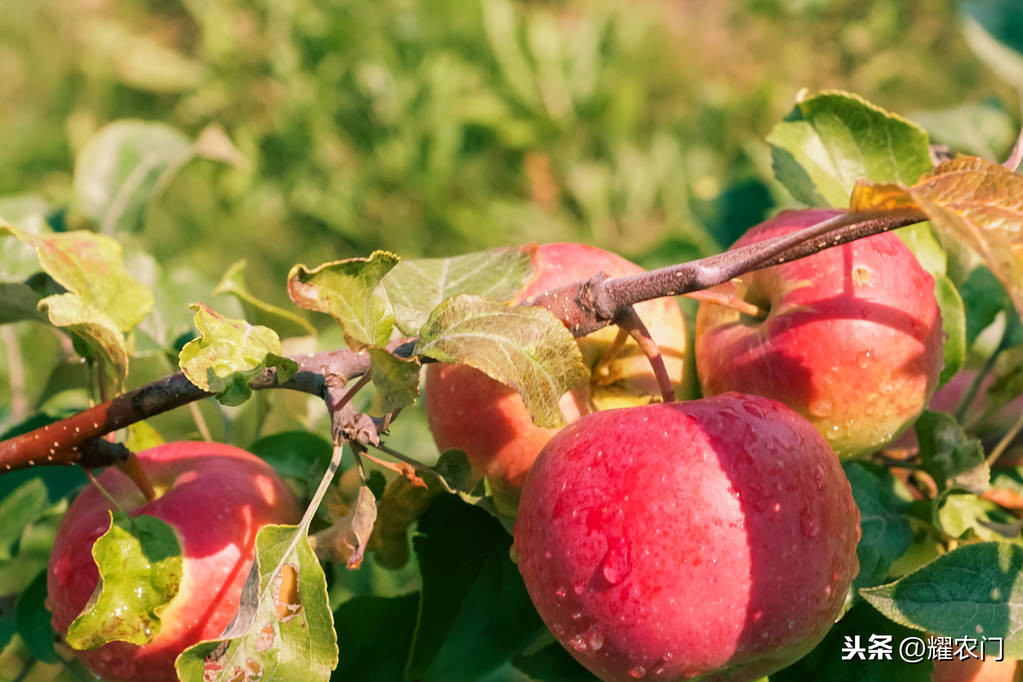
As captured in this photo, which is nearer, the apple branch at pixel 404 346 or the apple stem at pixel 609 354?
the apple branch at pixel 404 346

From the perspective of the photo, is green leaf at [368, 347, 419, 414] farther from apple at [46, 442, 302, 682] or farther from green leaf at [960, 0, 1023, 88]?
green leaf at [960, 0, 1023, 88]

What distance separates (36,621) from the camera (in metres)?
0.69

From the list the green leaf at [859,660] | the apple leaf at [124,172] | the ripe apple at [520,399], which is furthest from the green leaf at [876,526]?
the apple leaf at [124,172]

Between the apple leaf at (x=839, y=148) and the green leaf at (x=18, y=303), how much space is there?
514 mm

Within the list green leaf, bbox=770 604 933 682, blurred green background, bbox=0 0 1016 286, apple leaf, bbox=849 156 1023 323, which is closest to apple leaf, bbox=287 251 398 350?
apple leaf, bbox=849 156 1023 323

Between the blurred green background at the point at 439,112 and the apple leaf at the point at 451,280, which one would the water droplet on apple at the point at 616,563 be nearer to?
the apple leaf at the point at 451,280

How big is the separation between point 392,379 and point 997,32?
34.8 inches

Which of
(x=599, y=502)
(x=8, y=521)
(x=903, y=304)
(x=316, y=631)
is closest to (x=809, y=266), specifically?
(x=903, y=304)

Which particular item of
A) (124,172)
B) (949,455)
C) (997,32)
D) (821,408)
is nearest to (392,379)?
(821,408)

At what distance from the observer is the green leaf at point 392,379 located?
46 centimetres

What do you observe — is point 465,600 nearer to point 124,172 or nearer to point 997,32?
point 124,172

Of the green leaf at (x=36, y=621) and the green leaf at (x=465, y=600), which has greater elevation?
the green leaf at (x=465, y=600)

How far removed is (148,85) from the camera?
2.72 metres

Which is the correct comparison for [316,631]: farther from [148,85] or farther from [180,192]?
[148,85]
